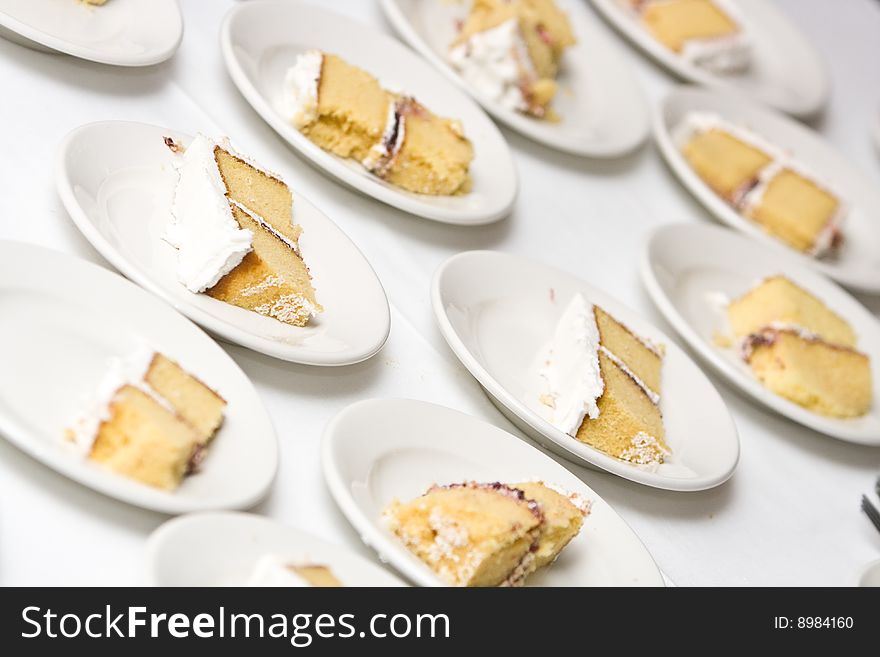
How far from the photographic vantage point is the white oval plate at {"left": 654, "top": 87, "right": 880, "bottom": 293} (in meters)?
2.57

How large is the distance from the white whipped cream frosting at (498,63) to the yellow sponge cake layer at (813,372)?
0.85m

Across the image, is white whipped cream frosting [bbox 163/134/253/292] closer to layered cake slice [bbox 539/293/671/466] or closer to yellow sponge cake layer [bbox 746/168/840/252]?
layered cake slice [bbox 539/293/671/466]

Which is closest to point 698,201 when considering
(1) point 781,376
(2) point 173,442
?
(1) point 781,376

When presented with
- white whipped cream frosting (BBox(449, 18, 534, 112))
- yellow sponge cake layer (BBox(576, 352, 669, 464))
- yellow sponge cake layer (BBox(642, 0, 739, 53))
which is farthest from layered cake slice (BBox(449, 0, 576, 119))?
yellow sponge cake layer (BBox(576, 352, 669, 464))

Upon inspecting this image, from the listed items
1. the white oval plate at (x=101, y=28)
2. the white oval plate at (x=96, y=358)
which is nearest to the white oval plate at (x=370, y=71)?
the white oval plate at (x=101, y=28)

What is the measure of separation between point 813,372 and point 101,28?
1.69 metres

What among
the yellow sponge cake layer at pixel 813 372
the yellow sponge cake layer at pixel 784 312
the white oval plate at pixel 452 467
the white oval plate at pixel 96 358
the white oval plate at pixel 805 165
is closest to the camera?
the white oval plate at pixel 96 358

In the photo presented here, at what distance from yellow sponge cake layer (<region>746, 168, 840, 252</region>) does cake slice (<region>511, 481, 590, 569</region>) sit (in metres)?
1.37

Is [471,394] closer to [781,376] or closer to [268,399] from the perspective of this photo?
[268,399]

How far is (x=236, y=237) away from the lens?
160 centimetres

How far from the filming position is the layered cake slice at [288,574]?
1229 millimetres

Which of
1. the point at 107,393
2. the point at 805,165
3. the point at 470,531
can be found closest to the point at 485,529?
the point at 470,531

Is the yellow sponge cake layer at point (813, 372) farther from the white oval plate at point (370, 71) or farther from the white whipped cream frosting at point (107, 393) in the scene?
the white whipped cream frosting at point (107, 393)
